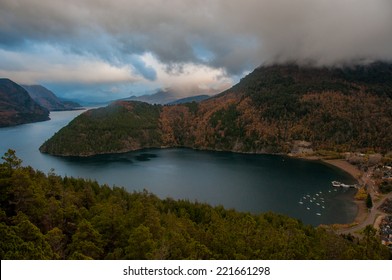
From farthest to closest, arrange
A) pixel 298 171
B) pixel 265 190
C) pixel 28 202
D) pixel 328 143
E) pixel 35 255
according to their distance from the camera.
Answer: pixel 328 143 → pixel 298 171 → pixel 265 190 → pixel 28 202 → pixel 35 255

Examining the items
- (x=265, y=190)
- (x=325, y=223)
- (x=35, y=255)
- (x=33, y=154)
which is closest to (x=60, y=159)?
(x=33, y=154)

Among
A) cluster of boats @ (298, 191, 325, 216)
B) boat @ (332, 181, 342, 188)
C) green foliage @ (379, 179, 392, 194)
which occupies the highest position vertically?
green foliage @ (379, 179, 392, 194)

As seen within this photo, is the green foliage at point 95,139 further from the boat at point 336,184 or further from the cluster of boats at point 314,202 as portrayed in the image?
the cluster of boats at point 314,202

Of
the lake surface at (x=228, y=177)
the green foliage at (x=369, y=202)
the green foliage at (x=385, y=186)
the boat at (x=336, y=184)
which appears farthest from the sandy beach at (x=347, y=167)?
the green foliage at (x=369, y=202)

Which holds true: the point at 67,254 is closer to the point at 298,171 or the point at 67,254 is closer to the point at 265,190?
the point at 265,190

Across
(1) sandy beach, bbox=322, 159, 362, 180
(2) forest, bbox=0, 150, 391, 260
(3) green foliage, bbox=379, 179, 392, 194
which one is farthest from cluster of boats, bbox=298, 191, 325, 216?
(2) forest, bbox=0, 150, 391, 260

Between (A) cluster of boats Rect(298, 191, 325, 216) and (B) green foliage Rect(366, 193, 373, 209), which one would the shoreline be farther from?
(A) cluster of boats Rect(298, 191, 325, 216)

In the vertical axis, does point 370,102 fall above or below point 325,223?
above

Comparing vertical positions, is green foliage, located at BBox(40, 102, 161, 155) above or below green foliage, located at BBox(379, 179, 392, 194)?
above
